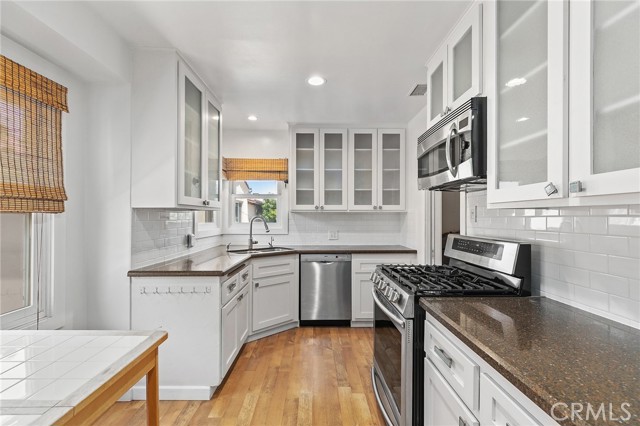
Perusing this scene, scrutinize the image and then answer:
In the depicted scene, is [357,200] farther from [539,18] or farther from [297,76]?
[539,18]

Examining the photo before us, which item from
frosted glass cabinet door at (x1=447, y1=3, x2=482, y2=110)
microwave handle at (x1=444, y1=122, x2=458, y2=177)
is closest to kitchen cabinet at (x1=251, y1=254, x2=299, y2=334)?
Answer: microwave handle at (x1=444, y1=122, x2=458, y2=177)

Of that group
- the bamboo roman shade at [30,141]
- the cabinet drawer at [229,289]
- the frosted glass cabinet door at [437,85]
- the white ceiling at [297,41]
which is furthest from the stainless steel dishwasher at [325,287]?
the bamboo roman shade at [30,141]

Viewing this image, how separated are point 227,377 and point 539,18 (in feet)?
9.34

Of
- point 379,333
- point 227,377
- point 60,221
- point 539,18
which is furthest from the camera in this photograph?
point 227,377

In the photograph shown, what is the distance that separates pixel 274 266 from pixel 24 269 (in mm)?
1998

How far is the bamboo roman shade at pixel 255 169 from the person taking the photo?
4.12 meters

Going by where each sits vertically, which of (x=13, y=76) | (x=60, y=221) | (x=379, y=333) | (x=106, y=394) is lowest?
(x=379, y=333)

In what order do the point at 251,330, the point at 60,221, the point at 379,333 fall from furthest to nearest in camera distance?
the point at 251,330 → the point at 379,333 → the point at 60,221

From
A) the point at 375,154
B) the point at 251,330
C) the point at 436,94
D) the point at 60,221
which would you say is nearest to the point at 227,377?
the point at 251,330

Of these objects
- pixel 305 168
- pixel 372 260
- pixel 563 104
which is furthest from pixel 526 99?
pixel 305 168

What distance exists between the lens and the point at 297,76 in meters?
2.54

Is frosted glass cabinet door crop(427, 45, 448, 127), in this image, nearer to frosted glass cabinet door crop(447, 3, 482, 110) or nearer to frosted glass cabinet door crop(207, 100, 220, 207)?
frosted glass cabinet door crop(447, 3, 482, 110)

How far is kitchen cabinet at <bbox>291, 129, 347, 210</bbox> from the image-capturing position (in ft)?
12.9

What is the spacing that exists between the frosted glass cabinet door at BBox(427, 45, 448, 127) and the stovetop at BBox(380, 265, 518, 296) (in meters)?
0.98
